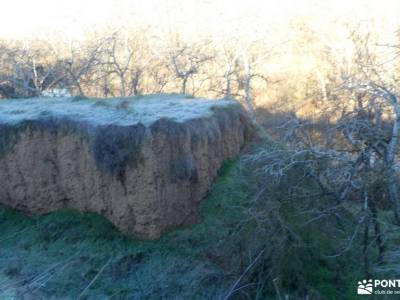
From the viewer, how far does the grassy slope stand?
636cm

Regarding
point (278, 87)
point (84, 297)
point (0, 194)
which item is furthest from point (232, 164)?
point (278, 87)

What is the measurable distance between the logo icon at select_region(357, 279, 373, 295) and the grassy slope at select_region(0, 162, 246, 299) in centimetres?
146

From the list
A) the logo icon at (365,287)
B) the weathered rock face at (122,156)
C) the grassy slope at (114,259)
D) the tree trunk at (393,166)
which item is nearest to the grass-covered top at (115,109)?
the weathered rock face at (122,156)

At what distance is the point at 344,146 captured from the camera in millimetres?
6945

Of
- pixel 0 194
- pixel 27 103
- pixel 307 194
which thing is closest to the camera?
pixel 307 194

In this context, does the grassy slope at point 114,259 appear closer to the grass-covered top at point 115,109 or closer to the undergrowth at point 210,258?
the undergrowth at point 210,258

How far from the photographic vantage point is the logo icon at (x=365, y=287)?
580 centimetres

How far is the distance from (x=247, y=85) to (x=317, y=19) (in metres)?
5.71

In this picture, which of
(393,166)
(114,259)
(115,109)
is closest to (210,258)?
(114,259)

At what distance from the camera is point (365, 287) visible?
587cm

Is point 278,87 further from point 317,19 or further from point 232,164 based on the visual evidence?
point 232,164

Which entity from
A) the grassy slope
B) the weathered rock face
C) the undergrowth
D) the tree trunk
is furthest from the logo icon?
the weathered rock face

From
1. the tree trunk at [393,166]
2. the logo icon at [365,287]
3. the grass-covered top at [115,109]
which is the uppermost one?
the grass-covered top at [115,109]

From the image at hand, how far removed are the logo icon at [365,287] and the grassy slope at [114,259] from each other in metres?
1.46
